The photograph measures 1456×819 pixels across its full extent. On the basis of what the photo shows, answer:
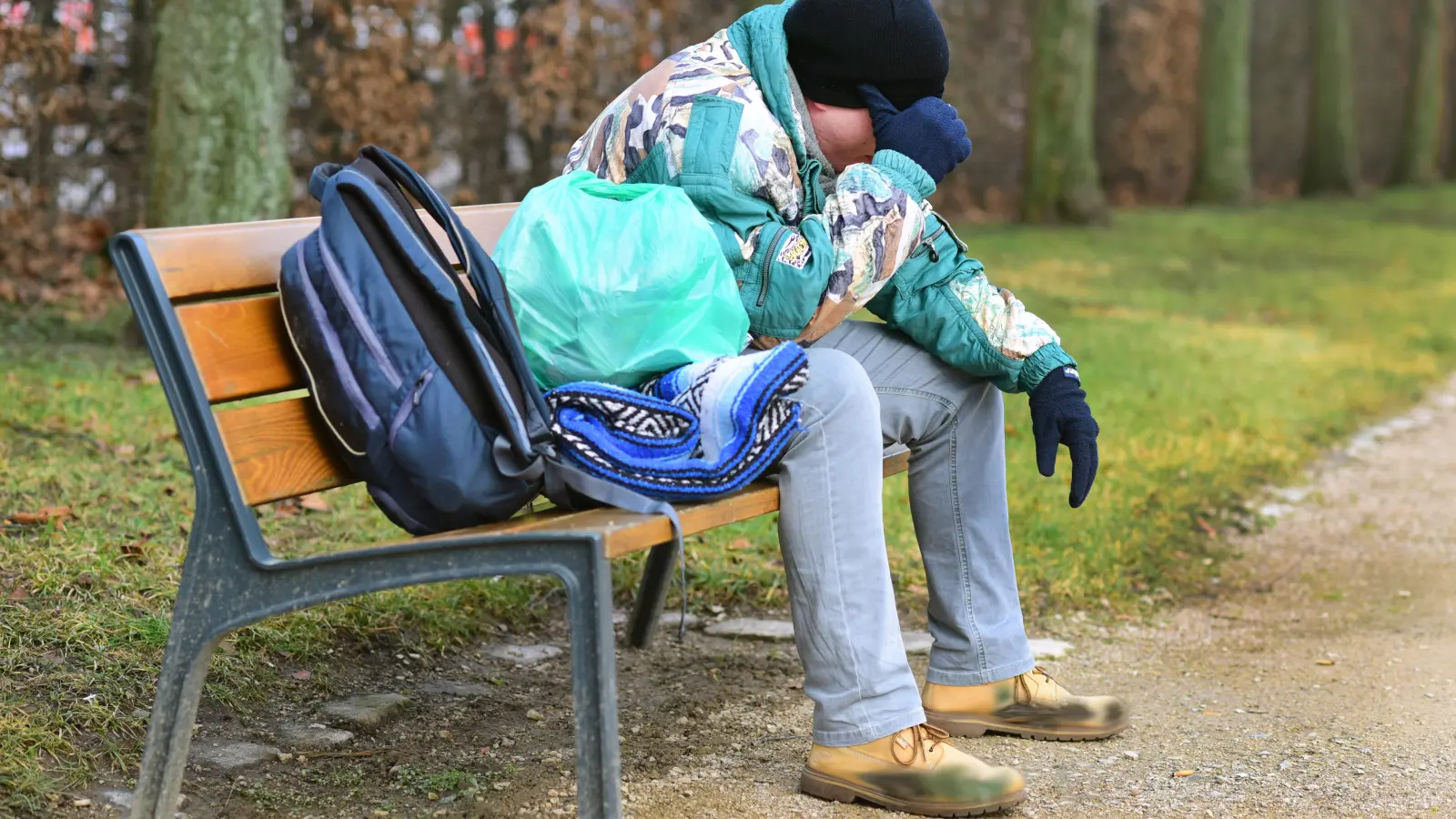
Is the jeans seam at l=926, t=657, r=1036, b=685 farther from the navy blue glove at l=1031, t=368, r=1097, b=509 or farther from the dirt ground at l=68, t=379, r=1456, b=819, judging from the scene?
the navy blue glove at l=1031, t=368, r=1097, b=509

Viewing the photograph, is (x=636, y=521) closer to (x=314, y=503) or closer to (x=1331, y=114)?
(x=314, y=503)

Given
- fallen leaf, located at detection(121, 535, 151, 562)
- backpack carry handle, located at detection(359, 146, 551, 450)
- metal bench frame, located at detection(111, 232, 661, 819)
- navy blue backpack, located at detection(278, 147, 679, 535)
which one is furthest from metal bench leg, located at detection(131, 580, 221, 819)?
fallen leaf, located at detection(121, 535, 151, 562)

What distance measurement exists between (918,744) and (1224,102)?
16926 millimetres

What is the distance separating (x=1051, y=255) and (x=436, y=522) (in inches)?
415

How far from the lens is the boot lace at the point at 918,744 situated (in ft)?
8.82

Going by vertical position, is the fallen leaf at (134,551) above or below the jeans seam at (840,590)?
below

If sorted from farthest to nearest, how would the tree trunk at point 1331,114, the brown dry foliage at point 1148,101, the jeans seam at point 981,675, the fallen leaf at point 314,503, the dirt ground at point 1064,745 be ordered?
the tree trunk at point 1331,114 < the brown dry foliage at point 1148,101 < the fallen leaf at point 314,503 < the jeans seam at point 981,675 < the dirt ground at point 1064,745

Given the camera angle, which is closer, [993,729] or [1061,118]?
[993,729]

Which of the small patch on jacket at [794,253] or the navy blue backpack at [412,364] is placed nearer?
the navy blue backpack at [412,364]

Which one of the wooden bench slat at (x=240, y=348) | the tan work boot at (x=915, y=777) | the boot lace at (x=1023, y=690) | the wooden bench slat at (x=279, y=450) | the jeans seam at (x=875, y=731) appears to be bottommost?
the boot lace at (x=1023, y=690)

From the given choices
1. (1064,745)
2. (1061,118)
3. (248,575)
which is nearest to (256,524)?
(248,575)

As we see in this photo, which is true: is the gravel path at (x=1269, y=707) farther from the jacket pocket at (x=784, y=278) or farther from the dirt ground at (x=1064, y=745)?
the jacket pocket at (x=784, y=278)

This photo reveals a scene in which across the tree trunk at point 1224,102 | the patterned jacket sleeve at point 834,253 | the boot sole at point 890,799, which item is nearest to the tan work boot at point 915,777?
the boot sole at point 890,799

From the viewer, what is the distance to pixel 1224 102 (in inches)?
715
